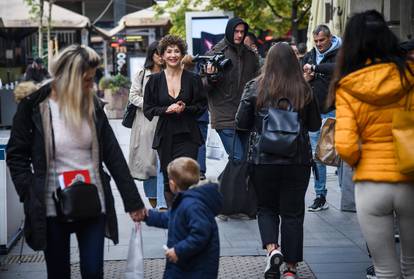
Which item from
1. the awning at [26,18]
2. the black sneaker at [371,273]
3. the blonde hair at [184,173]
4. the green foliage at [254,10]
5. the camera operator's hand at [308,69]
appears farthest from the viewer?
the awning at [26,18]

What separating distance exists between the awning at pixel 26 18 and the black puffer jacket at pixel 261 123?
21.6 meters

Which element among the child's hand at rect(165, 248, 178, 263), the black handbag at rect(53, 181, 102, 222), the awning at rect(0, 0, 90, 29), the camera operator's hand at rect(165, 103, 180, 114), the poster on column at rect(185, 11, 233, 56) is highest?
the awning at rect(0, 0, 90, 29)

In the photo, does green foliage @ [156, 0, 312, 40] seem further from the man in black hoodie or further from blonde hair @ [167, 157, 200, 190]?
blonde hair @ [167, 157, 200, 190]

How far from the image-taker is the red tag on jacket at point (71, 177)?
4492mm

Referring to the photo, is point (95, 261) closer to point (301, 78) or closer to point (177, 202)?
point (177, 202)

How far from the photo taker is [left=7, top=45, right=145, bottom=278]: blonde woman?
14.7 ft

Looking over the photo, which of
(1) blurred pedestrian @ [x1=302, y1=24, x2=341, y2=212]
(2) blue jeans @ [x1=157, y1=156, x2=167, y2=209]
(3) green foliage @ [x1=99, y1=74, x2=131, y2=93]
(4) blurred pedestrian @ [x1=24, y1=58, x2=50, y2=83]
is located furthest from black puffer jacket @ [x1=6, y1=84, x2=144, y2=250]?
(3) green foliage @ [x1=99, y1=74, x2=131, y2=93]

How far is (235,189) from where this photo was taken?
780 centimetres

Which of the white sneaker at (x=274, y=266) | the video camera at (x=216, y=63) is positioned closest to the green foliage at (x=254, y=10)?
the video camera at (x=216, y=63)

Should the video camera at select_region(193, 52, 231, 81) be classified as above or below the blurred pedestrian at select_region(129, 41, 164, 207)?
above

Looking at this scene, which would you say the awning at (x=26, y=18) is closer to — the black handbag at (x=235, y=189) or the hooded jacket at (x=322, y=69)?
the hooded jacket at (x=322, y=69)

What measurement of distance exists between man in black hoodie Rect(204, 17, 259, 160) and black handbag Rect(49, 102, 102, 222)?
419 cm

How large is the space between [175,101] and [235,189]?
3.39 feet

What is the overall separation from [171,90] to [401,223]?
3598 mm
